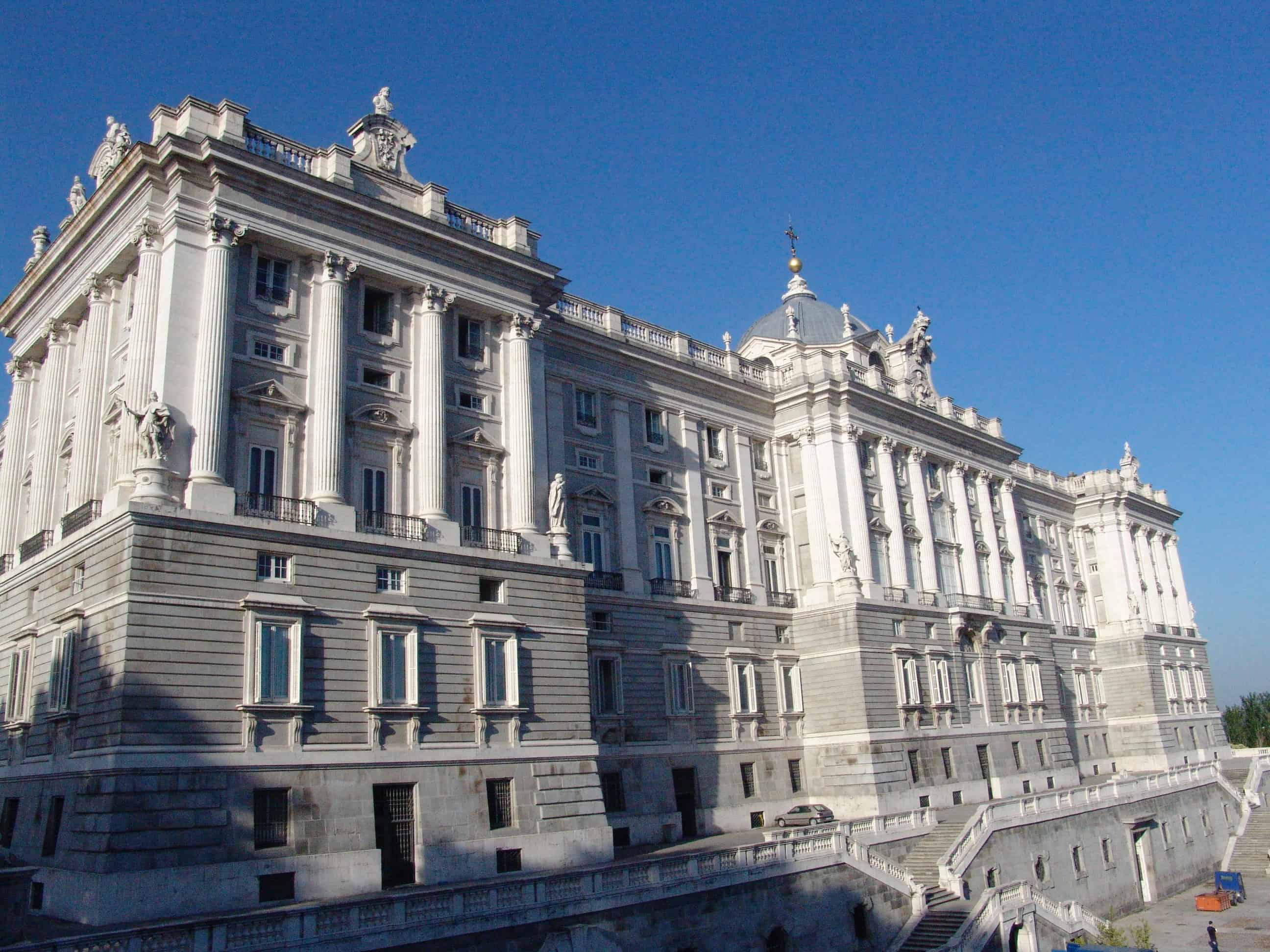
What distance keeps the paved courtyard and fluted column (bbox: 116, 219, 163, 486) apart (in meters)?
38.2

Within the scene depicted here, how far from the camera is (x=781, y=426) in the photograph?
2018 inches

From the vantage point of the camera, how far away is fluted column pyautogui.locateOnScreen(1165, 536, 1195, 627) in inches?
3142

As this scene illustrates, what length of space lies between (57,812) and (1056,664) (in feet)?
189

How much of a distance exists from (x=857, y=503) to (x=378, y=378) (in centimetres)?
2459

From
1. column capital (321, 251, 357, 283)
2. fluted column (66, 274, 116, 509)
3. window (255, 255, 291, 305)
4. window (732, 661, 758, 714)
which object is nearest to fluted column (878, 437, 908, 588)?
window (732, 661, 758, 714)

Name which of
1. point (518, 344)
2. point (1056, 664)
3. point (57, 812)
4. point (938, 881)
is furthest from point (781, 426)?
point (57, 812)

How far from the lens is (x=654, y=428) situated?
4553cm

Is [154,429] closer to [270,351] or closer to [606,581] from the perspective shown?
[270,351]

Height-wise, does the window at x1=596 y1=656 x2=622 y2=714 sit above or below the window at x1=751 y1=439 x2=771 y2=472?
below

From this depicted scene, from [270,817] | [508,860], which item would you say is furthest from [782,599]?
[270,817]

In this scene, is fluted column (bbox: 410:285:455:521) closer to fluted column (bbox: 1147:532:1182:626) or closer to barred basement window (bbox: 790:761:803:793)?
barred basement window (bbox: 790:761:803:793)

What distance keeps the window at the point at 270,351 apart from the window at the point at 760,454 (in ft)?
80.5

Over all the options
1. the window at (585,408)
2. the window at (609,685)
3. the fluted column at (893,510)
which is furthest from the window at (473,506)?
the fluted column at (893,510)

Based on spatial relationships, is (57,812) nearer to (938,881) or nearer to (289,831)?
(289,831)
